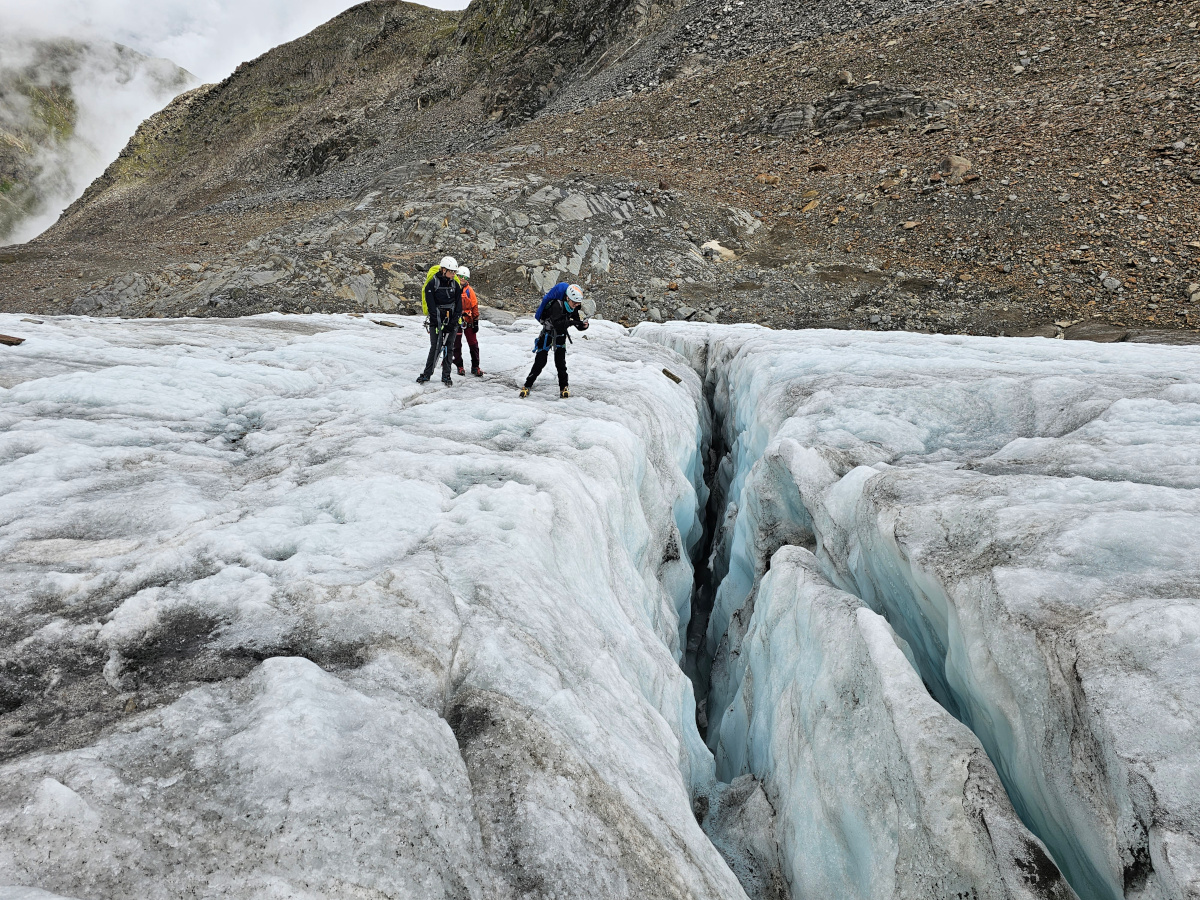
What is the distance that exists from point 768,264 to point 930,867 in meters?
23.6

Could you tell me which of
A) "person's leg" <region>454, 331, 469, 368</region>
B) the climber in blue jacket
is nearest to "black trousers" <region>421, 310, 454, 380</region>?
"person's leg" <region>454, 331, 469, 368</region>

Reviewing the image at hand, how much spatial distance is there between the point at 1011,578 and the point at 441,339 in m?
7.93

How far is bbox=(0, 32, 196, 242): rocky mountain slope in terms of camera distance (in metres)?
142

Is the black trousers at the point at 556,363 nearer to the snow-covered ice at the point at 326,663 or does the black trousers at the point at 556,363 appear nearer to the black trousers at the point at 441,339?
the black trousers at the point at 441,339

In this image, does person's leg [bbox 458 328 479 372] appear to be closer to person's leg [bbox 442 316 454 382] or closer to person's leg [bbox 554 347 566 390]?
person's leg [bbox 442 316 454 382]

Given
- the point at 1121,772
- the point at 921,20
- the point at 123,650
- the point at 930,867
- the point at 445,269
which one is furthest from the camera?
the point at 921,20

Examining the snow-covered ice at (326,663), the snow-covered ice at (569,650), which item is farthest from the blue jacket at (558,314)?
Answer: the snow-covered ice at (326,663)

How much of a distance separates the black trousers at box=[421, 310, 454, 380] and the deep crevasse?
200 inches

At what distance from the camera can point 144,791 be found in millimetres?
2162

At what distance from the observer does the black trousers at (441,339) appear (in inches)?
349

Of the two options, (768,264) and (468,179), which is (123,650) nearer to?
(768,264)

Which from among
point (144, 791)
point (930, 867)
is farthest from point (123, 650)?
point (930, 867)

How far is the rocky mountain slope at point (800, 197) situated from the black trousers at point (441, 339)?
13.4 m

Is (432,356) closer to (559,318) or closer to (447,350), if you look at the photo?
(447,350)
